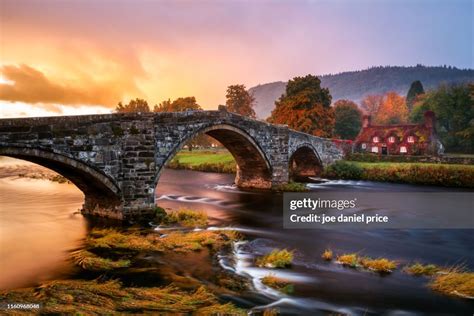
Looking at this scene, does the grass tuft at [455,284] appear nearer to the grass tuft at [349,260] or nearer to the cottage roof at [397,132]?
the grass tuft at [349,260]

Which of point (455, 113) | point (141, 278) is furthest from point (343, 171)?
point (455, 113)

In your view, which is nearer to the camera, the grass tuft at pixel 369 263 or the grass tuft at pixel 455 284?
the grass tuft at pixel 455 284

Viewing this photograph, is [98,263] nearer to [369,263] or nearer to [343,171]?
[369,263]

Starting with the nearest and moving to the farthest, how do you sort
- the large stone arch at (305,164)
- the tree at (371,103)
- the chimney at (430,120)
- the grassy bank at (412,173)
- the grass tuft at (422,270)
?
the grass tuft at (422,270) < the grassy bank at (412,173) < the large stone arch at (305,164) < the chimney at (430,120) < the tree at (371,103)

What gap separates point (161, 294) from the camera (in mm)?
9047

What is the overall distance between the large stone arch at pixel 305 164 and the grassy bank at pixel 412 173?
4.40ft

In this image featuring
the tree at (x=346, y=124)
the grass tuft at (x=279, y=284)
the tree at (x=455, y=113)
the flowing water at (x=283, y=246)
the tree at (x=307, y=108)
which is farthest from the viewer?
the tree at (x=346, y=124)

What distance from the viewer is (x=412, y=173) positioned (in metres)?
33.9

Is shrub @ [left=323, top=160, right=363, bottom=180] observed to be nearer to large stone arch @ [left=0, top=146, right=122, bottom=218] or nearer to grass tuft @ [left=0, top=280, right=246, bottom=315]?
large stone arch @ [left=0, top=146, right=122, bottom=218]

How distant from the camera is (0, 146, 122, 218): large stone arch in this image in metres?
13.4

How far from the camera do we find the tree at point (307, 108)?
50469 mm

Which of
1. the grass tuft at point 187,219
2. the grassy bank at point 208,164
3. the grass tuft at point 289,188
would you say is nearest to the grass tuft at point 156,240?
the grass tuft at point 187,219

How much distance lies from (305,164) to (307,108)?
11.9 metres

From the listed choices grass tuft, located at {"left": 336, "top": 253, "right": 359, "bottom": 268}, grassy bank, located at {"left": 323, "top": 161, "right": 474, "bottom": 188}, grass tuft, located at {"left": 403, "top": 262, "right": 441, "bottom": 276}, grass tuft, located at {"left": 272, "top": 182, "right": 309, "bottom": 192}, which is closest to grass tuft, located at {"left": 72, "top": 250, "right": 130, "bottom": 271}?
grass tuft, located at {"left": 336, "top": 253, "right": 359, "bottom": 268}
